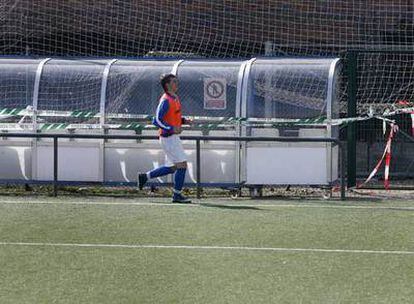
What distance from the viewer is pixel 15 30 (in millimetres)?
19125

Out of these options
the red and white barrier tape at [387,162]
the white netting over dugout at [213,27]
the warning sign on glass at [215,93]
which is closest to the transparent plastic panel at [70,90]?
the warning sign on glass at [215,93]

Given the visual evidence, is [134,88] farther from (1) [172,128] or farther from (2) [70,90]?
(1) [172,128]

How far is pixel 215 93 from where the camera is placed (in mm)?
14461

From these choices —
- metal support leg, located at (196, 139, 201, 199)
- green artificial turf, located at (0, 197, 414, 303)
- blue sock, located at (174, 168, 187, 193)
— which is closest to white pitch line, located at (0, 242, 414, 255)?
green artificial turf, located at (0, 197, 414, 303)

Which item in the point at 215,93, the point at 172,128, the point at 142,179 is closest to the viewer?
the point at 172,128

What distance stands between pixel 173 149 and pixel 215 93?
2005 millimetres

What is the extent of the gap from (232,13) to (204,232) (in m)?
11.3

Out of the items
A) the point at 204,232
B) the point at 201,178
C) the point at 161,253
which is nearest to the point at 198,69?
the point at 201,178

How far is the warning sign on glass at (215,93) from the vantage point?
1441 cm

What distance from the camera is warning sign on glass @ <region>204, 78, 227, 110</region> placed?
14.4 m

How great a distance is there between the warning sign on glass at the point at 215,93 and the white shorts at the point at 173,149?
1843mm

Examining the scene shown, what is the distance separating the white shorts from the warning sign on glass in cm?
184

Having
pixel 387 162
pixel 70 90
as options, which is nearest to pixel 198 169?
pixel 70 90

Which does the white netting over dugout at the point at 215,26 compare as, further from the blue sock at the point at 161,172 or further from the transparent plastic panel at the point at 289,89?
the blue sock at the point at 161,172
